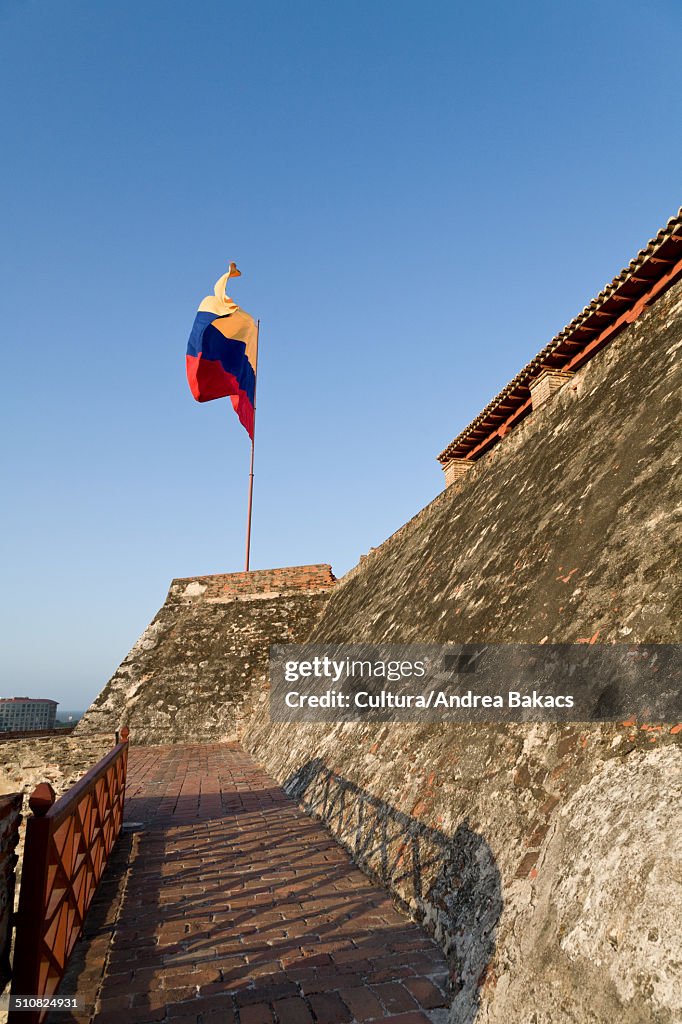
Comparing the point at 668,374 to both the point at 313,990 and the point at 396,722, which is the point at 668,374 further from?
the point at 313,990

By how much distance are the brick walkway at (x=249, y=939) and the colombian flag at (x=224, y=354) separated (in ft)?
48.3

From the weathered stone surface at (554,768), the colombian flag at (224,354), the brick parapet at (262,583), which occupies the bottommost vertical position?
the weathered stone surface at (554,768)

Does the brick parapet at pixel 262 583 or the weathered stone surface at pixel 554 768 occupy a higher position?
the brick parapet at pixel 262 583

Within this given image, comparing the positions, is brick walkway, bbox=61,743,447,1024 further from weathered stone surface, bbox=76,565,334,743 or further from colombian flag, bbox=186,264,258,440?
colombian flag, bbox=186,264,258,440

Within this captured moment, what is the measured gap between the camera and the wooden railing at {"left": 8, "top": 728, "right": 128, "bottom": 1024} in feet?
7.96

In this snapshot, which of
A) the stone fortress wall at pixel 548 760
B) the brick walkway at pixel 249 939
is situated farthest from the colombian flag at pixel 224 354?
the brick walkway at pixel 249 939

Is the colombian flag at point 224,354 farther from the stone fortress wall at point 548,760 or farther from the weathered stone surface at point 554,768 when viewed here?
the weathered stone surface at point 554,768

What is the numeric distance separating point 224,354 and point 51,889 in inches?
700

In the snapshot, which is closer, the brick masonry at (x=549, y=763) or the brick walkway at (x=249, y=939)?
the brick masonry at (x=549, y=763)

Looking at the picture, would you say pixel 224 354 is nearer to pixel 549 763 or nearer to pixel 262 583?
pixel 262 583

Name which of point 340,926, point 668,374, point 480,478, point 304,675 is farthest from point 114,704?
point 668,374

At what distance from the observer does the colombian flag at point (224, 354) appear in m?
18.2

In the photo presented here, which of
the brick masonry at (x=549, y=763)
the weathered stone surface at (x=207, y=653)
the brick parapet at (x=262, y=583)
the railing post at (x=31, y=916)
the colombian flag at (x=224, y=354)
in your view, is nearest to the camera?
the brick masonry at (x=549, y=763)

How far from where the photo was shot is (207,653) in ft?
51.1
